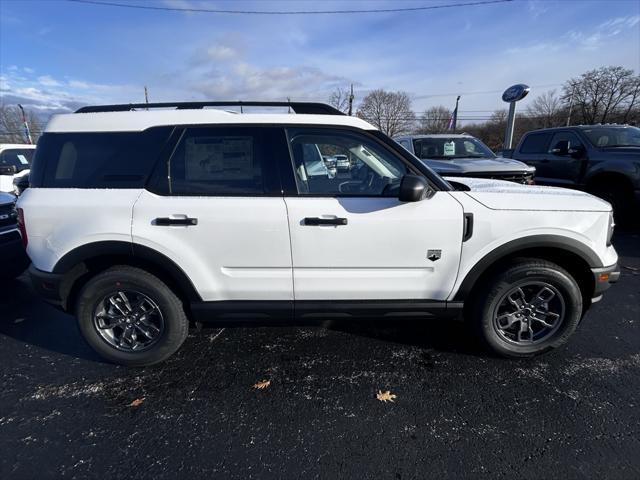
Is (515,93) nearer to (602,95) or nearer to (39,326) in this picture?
(39,326)

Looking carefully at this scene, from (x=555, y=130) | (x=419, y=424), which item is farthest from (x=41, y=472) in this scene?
(x=555, y=130)

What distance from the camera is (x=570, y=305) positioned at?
2.72 m

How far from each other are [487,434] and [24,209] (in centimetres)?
348

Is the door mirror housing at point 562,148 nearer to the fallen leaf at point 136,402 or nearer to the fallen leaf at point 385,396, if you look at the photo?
the fallen leaf at point 385,396

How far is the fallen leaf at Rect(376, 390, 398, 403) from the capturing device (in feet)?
8.00

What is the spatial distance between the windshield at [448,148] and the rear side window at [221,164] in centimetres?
623

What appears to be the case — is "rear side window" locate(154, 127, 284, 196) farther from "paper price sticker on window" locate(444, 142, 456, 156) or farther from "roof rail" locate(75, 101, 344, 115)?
"paper price sticker on window" locate(444, 142, 456, 156)

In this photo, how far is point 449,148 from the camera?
8055 millimetres

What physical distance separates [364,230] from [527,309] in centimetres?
151

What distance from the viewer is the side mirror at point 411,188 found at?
7.75ft

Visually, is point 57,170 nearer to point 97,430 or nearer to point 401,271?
point 97,430

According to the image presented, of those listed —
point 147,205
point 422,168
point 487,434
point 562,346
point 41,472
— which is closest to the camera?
point 41,472

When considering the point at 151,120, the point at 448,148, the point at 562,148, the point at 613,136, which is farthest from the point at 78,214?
the point at 613,136

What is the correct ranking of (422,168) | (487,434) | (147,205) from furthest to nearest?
(422,168) → (147,205) → (487,434)
